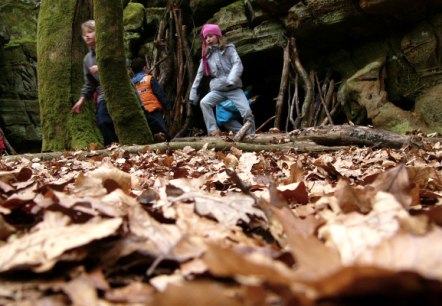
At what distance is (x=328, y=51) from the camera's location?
11648 mm

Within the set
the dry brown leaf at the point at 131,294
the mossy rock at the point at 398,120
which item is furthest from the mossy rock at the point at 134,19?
the dry brown leaf at the point at 131,294

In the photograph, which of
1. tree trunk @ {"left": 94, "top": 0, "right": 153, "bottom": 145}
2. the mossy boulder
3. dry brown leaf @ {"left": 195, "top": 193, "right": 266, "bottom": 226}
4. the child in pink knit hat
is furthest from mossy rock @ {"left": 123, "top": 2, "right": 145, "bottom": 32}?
dry brown leaf @ {"left": 195, "top": 193, "right": 266, "bottom": 226}

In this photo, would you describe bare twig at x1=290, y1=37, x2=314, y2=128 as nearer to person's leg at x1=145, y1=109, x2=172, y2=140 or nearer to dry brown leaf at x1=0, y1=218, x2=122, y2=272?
person's leg at x1=145, y1=109, x2=172, y2=140

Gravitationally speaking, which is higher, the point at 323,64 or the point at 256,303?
the point at 256,303

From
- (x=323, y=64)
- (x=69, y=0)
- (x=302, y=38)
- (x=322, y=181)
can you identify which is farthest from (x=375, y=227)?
(x=323, y=64)

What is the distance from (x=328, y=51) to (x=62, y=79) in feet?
25.3

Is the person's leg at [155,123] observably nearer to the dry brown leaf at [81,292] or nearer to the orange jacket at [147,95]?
the orange jacket at [147,95]

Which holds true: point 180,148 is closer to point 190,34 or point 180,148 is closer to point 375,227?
point 375,227

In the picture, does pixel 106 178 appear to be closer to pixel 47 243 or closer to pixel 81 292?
pixel 47 243

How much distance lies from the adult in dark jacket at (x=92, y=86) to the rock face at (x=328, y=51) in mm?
6011

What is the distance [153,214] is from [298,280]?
61cm

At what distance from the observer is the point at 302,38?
11.0 m

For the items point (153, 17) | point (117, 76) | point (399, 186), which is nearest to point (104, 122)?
point (117, 76)

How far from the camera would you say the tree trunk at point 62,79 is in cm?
595
